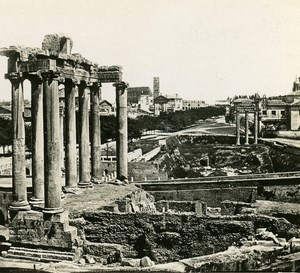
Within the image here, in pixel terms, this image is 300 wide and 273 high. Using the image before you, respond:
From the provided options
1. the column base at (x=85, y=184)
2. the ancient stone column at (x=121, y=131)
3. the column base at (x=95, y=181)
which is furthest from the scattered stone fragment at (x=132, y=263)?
the column base at (x=95, y=181)

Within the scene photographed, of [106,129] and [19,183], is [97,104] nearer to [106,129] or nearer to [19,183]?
[19,183]

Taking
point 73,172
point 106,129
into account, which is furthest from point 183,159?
point 73,172

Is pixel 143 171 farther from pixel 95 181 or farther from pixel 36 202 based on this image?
pixel 36 202

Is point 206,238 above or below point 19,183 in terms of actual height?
below

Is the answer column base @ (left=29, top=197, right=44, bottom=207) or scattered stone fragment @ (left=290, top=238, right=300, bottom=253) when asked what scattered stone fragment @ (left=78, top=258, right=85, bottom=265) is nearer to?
column base @ (left=29, top=197, right=44, bottom=207)

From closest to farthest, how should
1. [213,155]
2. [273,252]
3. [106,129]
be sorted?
[273,252]
[213,155]
[106,129]

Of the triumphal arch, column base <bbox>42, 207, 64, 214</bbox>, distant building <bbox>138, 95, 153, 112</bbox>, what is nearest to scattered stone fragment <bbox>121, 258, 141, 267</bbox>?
the triumphal arch
